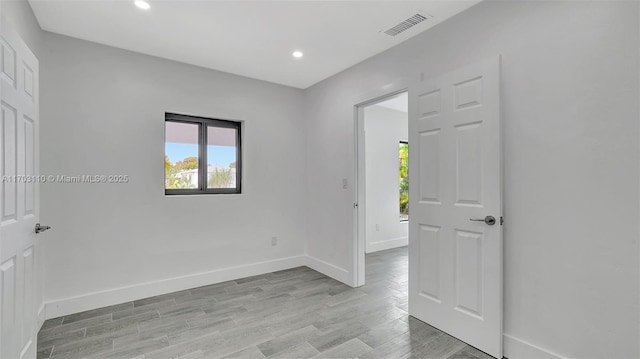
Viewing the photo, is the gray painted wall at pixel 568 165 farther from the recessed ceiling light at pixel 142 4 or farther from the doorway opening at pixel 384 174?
the doorway opening at pixel 384 174

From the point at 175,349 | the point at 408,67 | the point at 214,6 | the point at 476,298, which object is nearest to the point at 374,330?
the point at 476,298

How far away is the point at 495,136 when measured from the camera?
2.13m

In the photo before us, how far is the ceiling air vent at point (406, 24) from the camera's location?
8.21 feet

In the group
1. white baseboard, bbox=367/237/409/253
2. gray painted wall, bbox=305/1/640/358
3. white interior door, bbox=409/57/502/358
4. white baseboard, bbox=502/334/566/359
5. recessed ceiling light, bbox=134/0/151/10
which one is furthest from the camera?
white baseboard, bbox=367/237/409/253

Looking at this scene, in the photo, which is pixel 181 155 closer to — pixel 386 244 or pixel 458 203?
pixel 458 203

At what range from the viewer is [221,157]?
393 cm

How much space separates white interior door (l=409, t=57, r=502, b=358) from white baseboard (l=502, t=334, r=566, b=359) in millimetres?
77

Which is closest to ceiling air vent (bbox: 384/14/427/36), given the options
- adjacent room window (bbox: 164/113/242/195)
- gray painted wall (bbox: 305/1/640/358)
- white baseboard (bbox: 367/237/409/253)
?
gray painted wall (bbox: 305/1/640/358)

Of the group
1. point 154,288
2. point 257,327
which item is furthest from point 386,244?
point 154,288

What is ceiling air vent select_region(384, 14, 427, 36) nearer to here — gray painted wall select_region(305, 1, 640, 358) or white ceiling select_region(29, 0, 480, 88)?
white ceiling select_region(29, 0, 480, 88)

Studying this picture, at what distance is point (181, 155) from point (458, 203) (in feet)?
10.3

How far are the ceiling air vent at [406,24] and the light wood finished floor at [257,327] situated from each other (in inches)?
105

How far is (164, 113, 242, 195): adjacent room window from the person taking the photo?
11.7 ft

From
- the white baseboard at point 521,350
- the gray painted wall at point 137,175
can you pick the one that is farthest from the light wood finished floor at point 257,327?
the gray painted wall at point 137,175
